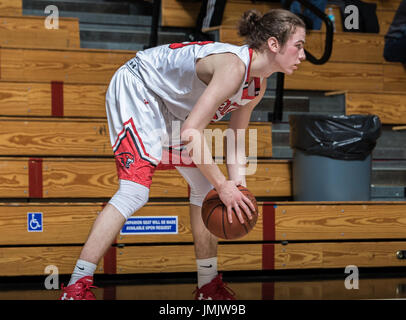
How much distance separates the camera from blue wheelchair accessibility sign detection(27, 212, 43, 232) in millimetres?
2756

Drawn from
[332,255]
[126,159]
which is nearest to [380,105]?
[332,255]

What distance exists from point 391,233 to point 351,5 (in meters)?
2.09

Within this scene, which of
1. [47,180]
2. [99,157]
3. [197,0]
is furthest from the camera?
[197,0]

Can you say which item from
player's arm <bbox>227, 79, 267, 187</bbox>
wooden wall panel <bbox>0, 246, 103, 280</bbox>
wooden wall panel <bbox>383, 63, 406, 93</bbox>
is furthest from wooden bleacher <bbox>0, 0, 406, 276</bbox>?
wooden wall panel <bbox>383, 63, 406, 93</bbox>

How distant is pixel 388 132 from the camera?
3857mm

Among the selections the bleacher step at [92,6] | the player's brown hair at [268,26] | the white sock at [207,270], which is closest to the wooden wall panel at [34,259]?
the white sock at [207,270]

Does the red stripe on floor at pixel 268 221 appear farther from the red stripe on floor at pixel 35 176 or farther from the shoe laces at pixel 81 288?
the shoe laces at pixel 81 288

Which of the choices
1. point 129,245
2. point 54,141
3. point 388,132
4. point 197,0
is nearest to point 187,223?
point 129,245

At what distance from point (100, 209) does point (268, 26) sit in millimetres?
1363

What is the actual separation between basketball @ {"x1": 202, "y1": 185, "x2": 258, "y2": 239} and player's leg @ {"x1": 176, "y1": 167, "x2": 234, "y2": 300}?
211mm

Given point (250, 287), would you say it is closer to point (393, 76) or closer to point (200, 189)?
point (200, 189)

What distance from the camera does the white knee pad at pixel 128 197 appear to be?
72.7 inches
